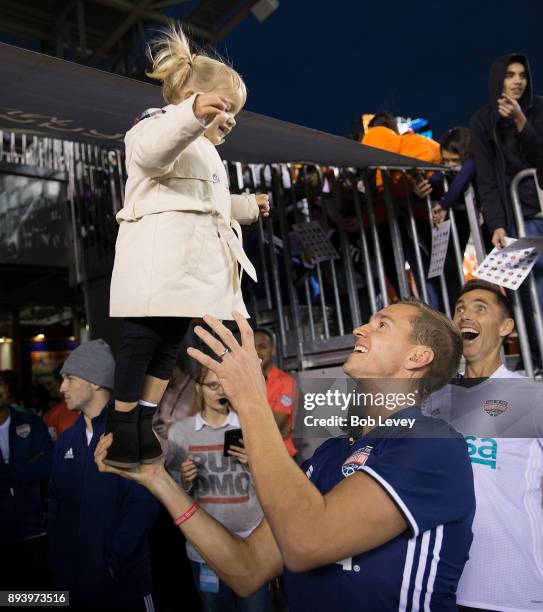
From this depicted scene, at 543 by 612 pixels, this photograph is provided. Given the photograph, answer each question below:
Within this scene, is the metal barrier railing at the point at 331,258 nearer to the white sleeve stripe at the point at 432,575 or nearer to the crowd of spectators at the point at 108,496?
the crowd of spectators at the point at 108,496

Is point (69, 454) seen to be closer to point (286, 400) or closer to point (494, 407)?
point (286, 400)

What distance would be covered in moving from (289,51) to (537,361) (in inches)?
1537

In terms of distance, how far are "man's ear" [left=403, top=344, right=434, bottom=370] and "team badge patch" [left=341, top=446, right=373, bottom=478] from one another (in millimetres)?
246

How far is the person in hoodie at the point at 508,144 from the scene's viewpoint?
3100 millimetres

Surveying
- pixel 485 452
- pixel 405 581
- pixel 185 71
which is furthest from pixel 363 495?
pixel 485 452

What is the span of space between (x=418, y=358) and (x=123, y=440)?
74 centimetres

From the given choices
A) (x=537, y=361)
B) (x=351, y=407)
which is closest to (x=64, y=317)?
(x=537, y=361)

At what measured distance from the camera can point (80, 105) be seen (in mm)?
1870

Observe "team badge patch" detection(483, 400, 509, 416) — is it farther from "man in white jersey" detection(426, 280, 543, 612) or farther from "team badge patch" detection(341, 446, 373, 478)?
"team badge patch" detection(341, 446, 373, 478)

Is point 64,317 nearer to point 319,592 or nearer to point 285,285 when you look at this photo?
point 285,285

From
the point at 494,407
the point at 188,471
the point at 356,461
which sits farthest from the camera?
the point at 188,471

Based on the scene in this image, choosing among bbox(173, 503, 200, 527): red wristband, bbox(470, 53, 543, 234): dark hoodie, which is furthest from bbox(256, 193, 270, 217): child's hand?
bbox(470, 53, 543, 234): dark hoodie

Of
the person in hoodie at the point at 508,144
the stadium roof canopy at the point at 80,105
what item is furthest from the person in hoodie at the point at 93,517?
the person in hoodie at the point at 508,144

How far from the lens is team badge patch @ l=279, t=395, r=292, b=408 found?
127 inches
